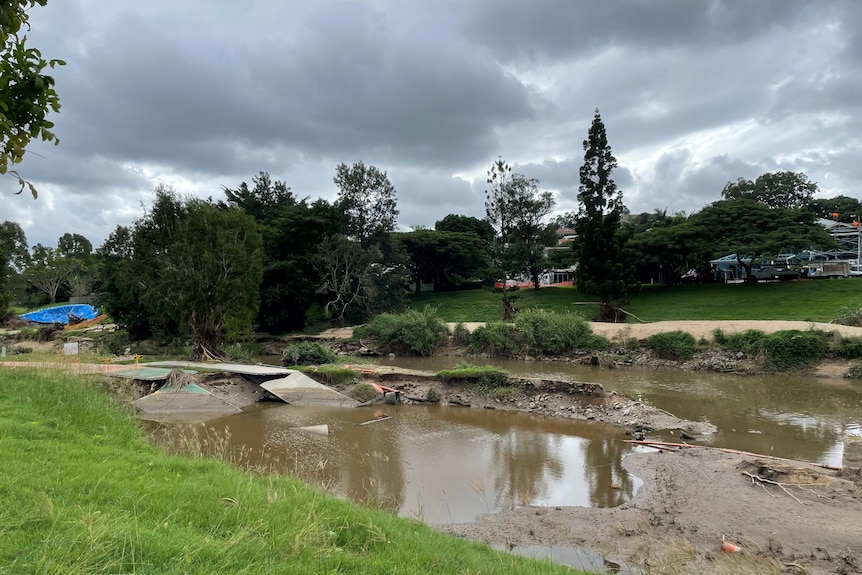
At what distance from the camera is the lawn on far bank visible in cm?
2989

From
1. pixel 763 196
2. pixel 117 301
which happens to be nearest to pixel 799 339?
pixel 117 301

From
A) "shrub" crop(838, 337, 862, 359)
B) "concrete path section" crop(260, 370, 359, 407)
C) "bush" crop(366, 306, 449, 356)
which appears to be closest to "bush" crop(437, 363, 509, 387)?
"concrete path section" crop(260, 370, 359, 407)

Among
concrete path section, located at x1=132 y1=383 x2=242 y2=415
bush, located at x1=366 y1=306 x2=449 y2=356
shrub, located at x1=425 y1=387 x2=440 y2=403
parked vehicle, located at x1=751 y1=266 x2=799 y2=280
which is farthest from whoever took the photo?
parked vehicle, located at x1=751 y1=266 x2=799 y2=280

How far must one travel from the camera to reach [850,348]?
22094 mm

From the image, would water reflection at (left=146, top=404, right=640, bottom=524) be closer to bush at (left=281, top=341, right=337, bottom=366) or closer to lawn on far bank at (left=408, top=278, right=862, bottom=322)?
bush at (left=281, top=341, right=337, bottom=366)

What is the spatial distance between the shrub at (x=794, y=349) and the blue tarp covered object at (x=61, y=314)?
51539 millimetres

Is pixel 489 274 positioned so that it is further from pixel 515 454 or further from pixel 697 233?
pixel 515 454

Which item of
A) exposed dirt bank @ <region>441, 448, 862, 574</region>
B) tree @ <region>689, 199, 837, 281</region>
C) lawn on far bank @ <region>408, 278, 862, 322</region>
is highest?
tree @ <region>689, 199, 837, 281</region>

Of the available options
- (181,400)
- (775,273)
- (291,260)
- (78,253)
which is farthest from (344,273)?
(78,253)

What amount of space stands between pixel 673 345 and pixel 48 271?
215 feet

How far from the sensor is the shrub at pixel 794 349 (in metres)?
22.7

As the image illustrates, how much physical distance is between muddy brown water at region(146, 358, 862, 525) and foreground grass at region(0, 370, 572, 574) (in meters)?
2.43

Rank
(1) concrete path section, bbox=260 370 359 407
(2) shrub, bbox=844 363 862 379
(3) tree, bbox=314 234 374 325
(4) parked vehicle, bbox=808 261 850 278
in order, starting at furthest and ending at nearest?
(4) parked vehicle, bbox=808 261 850 278
(3) tree, bbox=314 234 374 325
(2) shrub, bbox=844 363 862 379
(1) concrete path section, bbox=260 370 359 407

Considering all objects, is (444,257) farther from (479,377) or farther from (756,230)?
(479,377)
